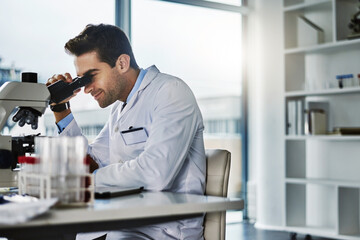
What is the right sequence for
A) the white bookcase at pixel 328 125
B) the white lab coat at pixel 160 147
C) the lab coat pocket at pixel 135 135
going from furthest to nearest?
the white bookcase at pixel 328 125, the lab coat pocket at pixel 135 135, the white lab coat at pixel 160 147

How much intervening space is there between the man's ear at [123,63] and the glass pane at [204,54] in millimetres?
2675

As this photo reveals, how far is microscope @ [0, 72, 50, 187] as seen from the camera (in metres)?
1.72

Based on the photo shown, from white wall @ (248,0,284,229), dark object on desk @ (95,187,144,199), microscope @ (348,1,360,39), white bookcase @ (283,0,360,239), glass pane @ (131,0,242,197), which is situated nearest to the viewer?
dark object on desk @ (95,187,144,199)

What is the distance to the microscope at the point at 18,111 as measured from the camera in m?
1.72

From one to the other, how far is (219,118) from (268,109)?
0.80 meters

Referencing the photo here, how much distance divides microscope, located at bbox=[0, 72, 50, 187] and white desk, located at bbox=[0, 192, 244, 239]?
481 mm

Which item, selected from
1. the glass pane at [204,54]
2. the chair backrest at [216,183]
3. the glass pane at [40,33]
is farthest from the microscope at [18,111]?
the glass pane at [204,54]

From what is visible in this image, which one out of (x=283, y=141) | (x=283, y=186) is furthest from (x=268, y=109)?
(x=283, y=186)

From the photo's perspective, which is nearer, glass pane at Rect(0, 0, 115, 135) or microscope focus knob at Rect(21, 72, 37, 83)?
microscope focus knob at Rect(21, 72, 37, 83)

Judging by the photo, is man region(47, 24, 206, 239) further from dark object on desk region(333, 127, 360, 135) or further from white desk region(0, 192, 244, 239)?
dark object on desk region(333, 127, 360, 135)

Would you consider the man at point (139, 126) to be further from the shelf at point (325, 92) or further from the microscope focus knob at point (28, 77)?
the shelf at point (325, 92)

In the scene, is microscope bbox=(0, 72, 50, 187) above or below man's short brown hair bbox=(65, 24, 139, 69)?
below

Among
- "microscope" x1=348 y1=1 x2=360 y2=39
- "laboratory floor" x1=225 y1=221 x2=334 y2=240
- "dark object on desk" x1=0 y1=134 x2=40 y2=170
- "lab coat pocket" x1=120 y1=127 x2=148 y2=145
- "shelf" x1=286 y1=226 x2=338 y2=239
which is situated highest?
"microscope" x1=348 y1=1 x2=360 y2=39

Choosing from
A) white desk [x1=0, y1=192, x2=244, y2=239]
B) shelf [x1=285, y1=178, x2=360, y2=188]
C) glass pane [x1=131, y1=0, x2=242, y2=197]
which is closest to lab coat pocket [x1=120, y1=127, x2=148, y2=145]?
white desk [x1=0, y1=192, x2=244, y2=239]
